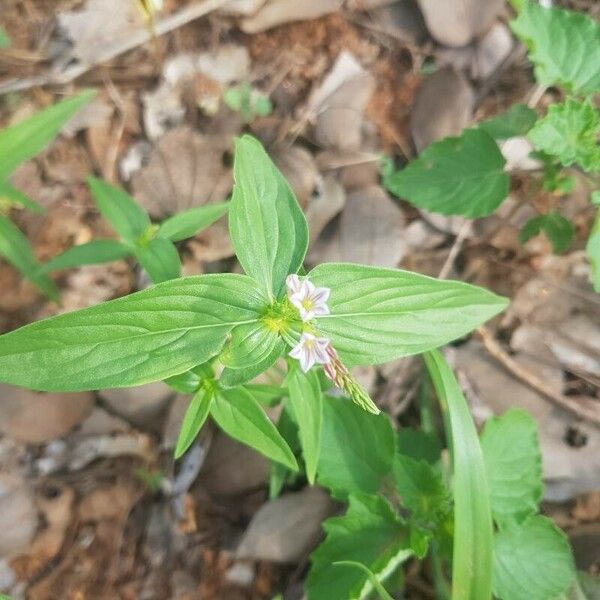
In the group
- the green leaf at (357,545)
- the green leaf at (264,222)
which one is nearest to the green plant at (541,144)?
the green leaf at (264,222)

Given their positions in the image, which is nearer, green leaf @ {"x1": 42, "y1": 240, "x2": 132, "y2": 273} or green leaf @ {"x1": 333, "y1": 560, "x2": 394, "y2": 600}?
green leaf @ {"x1": 333, "y1": 560, "x2": 394, "y2": 600}

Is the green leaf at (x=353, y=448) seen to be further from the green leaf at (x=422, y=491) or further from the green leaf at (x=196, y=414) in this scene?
the green leaf at (x=196, y=414)

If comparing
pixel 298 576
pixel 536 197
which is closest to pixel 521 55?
pixel 536 197

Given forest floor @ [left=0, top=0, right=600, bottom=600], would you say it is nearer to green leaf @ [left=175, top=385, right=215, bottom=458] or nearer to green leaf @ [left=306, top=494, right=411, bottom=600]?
green leaf @ [left=306, top=494, right=411, bottom=600]

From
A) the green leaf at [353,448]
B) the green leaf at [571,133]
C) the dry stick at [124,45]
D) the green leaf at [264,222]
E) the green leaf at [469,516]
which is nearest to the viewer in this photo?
the green leaf at [264,222]

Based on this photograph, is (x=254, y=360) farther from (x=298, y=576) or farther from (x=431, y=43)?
(x=431, y=43)

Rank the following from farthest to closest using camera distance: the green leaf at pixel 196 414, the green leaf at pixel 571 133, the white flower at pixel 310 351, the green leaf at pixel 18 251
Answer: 1. the green leaf at pixel 18 251
2. the green leaf at pixel 571 133
3. the green leaf at pixel 196 414
4. the white flower at pixel 310 351

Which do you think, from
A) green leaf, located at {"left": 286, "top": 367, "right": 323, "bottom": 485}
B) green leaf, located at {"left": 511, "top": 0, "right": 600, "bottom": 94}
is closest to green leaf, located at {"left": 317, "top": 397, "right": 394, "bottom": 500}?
green leaf, located at {"left": 286, "top": 367, "right": 323, "bottom": 485}
